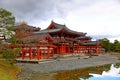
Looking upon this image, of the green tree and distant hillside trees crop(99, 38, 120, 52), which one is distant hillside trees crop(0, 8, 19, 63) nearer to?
the green tree

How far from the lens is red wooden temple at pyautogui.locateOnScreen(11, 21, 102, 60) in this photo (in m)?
32.8

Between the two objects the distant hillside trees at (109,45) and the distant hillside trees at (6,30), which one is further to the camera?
the distant hillside trees at (109,45)

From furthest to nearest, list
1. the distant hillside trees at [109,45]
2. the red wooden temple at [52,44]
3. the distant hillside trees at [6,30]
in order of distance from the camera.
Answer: the distant hillside trees at [109,45] < the red wooden temple at [52,44] < the distant hillside trees at [6,30]

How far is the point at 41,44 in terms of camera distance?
3228 cm

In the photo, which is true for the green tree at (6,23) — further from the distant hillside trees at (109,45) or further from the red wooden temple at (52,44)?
the distant hillside trees at (109,45)

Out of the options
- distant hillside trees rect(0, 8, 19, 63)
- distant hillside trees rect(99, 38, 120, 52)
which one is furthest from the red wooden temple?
distant hillside trees rect(99, 38, 120, 52)

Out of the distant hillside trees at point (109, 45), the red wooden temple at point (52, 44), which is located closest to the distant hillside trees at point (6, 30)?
the red wooden temple at point (52, 44)

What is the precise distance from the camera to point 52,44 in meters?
41.2

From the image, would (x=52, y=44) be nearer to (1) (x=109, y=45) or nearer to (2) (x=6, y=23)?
(2) (x=6, y=23)

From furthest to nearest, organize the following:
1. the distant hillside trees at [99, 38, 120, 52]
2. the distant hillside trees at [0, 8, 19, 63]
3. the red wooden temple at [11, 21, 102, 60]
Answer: the distant hillside trees at [99, 38, 120, 52]
the red wooden temple at [11, 21, 102, 60]
the distant hillside trees at [0, 8, 19, 63]

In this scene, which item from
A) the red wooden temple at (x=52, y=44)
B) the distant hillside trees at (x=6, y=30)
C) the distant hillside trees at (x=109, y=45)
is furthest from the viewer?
the distant hillside trees at (x=109, y=45)

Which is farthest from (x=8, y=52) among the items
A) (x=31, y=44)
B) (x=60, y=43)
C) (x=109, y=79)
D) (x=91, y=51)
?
(x=91, y=51)

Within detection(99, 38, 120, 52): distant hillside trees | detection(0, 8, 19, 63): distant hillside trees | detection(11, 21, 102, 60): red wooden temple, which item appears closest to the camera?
detection(0, 8, 19, 63): distant hillside trees

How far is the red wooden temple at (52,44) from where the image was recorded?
3278 centimetres
